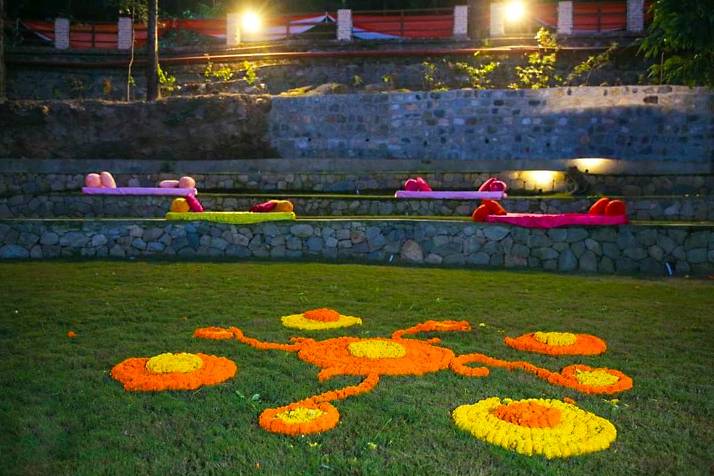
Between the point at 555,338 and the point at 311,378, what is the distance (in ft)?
7.82

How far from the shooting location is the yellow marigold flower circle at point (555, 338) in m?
6.19

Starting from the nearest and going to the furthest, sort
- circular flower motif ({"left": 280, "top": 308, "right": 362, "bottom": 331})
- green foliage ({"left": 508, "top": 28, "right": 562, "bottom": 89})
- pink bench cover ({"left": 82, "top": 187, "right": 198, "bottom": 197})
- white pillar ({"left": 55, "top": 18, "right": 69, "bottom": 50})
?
circular flower motif ({"left": 280, "top": 308, "right": 362, "bottom": 331})
pink bench cover ({"left": 82, "top": 187, "right": 198, "bottom": 197})
green foliage ({"left": 508, "top": 28, "right": 562, "bottom": 89})
white pillar ({"left": 55, "top": 18, "right": 69, "bottom": 50})

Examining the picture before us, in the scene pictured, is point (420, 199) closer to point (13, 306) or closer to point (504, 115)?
point (504, 115)

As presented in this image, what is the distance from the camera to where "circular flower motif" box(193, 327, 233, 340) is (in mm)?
6332

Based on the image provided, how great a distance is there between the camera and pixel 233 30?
2920 cm

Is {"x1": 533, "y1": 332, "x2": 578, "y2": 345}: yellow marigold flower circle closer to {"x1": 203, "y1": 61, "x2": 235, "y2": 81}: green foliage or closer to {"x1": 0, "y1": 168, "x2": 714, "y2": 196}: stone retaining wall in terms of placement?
{"x1": 0, "y1": 168, "x2": 714, "y2": 196}: stone retaining wall

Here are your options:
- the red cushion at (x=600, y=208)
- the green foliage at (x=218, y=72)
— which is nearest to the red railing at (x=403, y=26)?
the green foliage at (x=218, y=72)

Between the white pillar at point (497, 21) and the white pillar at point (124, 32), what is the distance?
1509 centimetres

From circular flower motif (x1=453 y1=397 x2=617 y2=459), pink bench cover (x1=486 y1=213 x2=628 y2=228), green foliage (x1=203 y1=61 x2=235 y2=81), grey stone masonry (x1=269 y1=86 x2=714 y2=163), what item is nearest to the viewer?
circular flower motif (x1=453 y1=397 x2=617 y2=459)

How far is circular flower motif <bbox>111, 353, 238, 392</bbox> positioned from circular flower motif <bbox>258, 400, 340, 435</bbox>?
82 cm

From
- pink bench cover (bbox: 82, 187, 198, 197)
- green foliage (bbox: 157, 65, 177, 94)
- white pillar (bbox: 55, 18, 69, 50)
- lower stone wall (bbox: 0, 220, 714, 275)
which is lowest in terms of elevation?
lower stone wall (bbox: 0, 220, 714, 275)

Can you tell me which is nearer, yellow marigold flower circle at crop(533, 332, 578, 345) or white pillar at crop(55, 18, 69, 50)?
yellow marigold flower circle at crop(533, 332, 578, 345)

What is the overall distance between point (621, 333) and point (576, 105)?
13.5 meters

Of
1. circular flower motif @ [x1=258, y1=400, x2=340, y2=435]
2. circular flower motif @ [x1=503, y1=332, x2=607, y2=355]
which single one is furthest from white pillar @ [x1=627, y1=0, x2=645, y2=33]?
circular flower motif @ [x1=258, y1=400, x2=340, y2=435]
